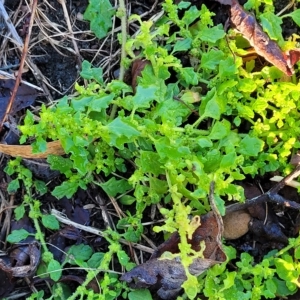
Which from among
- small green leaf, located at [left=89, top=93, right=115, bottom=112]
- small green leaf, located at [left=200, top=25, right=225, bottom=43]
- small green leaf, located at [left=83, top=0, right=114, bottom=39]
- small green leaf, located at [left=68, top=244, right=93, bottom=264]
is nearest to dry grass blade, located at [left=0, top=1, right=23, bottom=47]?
small green leaf, located at [left=83, top=0, right=114, bottom=39]

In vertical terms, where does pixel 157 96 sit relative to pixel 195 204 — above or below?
above

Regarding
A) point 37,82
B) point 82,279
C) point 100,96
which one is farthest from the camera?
point 37,82

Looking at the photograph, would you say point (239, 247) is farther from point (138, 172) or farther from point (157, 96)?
point (157, 96)

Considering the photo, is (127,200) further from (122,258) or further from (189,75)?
(189,75)

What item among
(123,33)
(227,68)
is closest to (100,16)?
(123,33)

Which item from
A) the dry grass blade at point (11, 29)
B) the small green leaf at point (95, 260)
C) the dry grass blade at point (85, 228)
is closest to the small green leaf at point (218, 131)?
the dry grass blade at point (85, 228)

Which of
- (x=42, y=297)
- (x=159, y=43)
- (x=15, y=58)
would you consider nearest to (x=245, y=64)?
(x=159, y=43)

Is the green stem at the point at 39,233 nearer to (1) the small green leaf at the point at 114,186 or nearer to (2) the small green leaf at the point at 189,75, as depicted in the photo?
(1) the small green leaf at the point at 114,186
